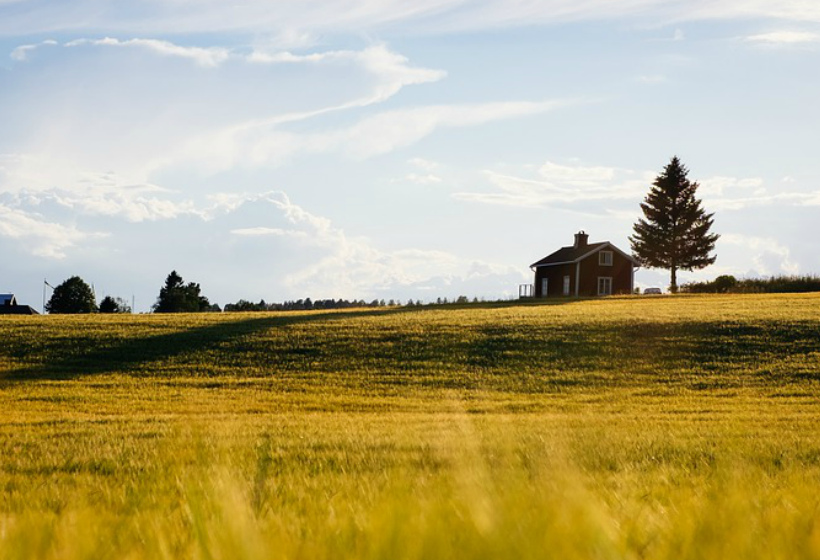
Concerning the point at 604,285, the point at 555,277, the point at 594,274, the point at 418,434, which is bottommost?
the point at 418,434

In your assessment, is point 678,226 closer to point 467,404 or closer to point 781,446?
point 467,404

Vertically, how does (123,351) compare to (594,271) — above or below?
below

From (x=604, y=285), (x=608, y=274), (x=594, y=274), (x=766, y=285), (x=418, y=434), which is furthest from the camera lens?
(x=608, y=274)

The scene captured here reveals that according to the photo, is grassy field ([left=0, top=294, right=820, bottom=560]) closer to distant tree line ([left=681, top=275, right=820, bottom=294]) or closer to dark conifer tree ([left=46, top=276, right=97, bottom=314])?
distant tree line ([left=681, top=275, right=820, bottom=294])

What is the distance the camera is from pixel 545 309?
47594 millimetres

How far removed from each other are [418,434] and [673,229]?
76643mm

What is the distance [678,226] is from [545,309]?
42107 millimetres

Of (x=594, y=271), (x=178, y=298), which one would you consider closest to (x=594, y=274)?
(x=594, y=271)

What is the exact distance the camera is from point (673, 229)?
276 feet

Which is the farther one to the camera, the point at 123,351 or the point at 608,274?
the point at 608,274

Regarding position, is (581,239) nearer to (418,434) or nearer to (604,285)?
(604,285)

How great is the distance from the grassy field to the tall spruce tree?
25.8 metres

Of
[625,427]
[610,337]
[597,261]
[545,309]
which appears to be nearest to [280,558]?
[625,427]

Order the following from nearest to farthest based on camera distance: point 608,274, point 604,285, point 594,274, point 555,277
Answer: point 594,274
point 604,285
point 608,274
point 555,277
